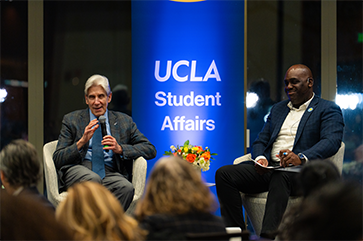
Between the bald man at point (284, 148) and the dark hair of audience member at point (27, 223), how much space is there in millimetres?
2471

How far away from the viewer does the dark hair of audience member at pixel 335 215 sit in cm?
96

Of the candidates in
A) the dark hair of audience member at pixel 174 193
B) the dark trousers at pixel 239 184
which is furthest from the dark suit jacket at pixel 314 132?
the dark hair of audience member at pixel 174 193

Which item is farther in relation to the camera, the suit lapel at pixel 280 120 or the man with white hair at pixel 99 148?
the suit lapel at pixel 280 120

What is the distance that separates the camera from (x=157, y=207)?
1.57 m

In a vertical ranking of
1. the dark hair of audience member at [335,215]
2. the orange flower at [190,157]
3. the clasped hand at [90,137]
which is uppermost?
the clasped hand at [90,137]

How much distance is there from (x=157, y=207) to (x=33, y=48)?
412 cm

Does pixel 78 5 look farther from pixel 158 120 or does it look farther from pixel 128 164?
pixel 128 164

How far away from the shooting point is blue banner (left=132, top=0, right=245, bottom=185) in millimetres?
4617

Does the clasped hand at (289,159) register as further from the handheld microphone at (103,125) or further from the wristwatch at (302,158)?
the handheld microphone at (103,125)

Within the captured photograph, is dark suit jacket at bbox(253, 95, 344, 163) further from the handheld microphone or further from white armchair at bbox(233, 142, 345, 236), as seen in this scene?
the handheld microphone

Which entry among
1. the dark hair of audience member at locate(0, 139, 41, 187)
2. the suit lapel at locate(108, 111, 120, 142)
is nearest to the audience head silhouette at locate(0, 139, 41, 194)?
the dark hair of audience member at locate(0, 139, 41, 187)

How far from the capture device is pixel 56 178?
→ 11.2 feet

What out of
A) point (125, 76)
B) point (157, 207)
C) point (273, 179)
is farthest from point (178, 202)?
point (125, 76)

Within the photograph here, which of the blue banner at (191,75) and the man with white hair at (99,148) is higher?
the blue banner at (191,75)
